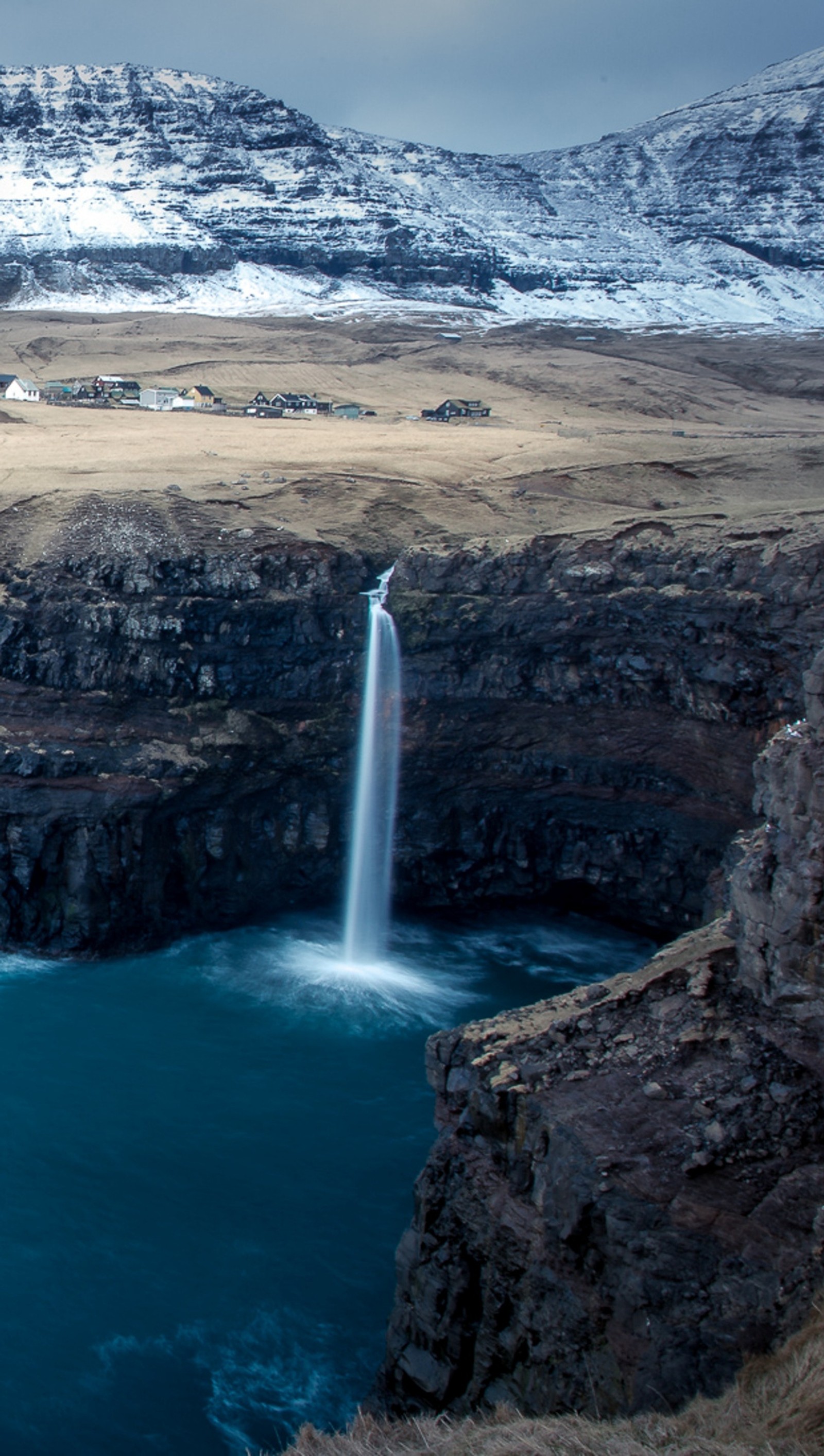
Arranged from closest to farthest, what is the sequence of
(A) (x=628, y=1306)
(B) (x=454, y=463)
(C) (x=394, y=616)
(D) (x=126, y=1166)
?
(A) (x=628, y=1306)
(D) (x=126, y=1166)
(C) (x=394, y=616)
(B) (x=454, y=463)

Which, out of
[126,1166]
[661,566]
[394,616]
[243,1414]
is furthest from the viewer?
[394,616]

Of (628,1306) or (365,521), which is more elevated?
(365,521)

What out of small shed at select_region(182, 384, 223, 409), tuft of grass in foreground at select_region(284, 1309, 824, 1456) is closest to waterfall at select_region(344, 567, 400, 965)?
tuft of grass in foreground at select_region(284, 1309, 824, 1456)

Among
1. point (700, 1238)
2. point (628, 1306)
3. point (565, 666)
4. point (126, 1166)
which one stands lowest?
point (126, 1166)

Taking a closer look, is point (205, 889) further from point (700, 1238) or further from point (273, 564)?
point (700, 1238)

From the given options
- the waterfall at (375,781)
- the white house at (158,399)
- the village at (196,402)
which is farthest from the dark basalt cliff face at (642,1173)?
the white house at (158,399)

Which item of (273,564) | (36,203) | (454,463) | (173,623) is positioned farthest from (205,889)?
(36,203)
